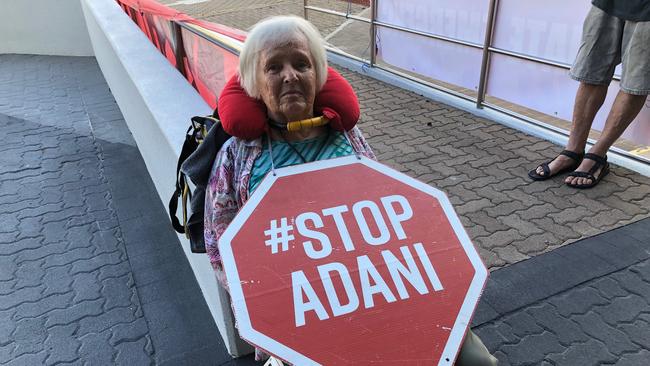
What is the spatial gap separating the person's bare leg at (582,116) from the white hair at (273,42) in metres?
2.64

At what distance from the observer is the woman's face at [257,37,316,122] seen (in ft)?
4.93

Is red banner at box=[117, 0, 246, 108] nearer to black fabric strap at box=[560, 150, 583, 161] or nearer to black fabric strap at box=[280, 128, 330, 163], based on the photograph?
black fabric strap at box=[280, 128, 330, 163]

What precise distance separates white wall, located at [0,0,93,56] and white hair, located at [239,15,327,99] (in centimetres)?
841

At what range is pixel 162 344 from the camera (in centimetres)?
249

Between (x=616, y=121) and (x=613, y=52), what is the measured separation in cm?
47

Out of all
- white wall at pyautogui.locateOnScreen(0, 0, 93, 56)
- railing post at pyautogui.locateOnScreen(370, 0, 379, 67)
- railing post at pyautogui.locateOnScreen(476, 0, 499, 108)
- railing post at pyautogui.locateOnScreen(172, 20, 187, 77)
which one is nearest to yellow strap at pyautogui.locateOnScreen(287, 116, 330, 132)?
railing post at pyautogui.locateOnScreen(172, 20, 187, 77)

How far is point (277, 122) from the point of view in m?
1.59

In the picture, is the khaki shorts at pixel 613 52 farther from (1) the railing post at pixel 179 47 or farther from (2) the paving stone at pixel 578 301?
(1) the railing post at pixel 179 47

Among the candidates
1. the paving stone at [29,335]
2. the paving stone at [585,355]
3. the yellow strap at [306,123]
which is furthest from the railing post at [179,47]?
the paving stone at [585,355]

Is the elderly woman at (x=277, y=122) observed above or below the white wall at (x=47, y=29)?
above

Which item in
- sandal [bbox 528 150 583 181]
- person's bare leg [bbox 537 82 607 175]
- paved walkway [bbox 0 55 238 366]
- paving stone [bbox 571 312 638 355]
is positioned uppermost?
person's bare leg [bbox 537 82 607 175]

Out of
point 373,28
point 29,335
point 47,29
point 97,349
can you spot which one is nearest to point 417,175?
point 97,349

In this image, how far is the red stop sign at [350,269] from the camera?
1.05 m

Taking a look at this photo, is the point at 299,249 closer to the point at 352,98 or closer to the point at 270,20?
the point at 352,98
